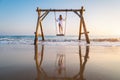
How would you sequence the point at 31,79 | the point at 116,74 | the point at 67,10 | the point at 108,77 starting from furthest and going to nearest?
the point at 67,10
the point at 116,74
the point at 108,77
the point at 31,79

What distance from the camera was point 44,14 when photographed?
1461 centimetres

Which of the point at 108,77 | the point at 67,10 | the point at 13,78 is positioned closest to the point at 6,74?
the point at 13,78

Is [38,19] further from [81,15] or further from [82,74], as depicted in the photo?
[82,74]

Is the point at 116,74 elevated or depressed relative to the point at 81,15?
depressed

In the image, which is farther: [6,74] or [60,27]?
[60,27]

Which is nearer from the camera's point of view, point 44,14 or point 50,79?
point 50,79

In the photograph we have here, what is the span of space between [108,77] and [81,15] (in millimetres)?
11043

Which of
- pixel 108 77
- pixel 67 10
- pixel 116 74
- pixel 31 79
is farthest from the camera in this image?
pixel 67 10

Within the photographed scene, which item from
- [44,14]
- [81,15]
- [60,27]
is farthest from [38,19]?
[81,15]

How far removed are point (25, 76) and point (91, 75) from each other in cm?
110

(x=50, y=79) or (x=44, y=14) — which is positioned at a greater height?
(x=44, y=14)

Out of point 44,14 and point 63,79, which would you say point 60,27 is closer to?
point 44,14

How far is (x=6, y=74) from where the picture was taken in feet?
12.6

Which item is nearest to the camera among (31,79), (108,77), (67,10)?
(31,79)
